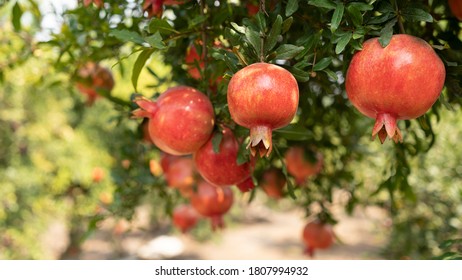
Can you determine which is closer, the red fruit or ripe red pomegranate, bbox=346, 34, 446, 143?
ripe red pomegranate, bbox=346, 34, 446, 143

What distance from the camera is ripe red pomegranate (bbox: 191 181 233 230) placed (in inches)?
48.1

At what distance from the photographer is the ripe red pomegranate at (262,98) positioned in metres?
0.59

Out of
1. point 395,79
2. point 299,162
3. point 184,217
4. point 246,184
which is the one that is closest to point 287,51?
point 395,79

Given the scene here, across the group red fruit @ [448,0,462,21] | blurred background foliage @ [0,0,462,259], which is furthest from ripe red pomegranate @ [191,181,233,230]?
red fruit @ [448,0,462,21]

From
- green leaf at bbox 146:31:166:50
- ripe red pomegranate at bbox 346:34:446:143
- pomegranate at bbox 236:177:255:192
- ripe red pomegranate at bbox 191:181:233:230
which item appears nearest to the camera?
ripe red pomegranate at bbox 346:34:446:143

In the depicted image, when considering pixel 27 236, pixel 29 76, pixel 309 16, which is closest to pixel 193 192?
pixel 309 16

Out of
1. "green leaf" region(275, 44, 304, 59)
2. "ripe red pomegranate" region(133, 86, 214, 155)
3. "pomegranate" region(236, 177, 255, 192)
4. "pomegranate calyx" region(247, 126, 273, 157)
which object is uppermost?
"green leaf" region(275, 44, 304, 59)

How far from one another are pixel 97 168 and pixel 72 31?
71.9 inches

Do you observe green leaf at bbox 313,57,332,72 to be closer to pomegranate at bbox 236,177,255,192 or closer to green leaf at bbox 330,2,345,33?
green leaf at bbox 330,2,345,33

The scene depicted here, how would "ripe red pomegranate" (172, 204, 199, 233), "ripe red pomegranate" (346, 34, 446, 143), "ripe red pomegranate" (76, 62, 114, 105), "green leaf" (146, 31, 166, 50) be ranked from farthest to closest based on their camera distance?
1. "ripe red pomegranate" (172, 204, 199, 233)
2. "ripe red pomegranate" (76, 62, 114, 105)
3. "green leaf" (146, 31, 166, 50)
4. "ripe red pomegranate" (346, 34, 446, 143)

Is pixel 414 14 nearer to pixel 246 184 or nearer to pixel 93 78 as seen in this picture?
pixel 246 184

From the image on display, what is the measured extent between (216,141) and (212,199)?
0.45 meters
